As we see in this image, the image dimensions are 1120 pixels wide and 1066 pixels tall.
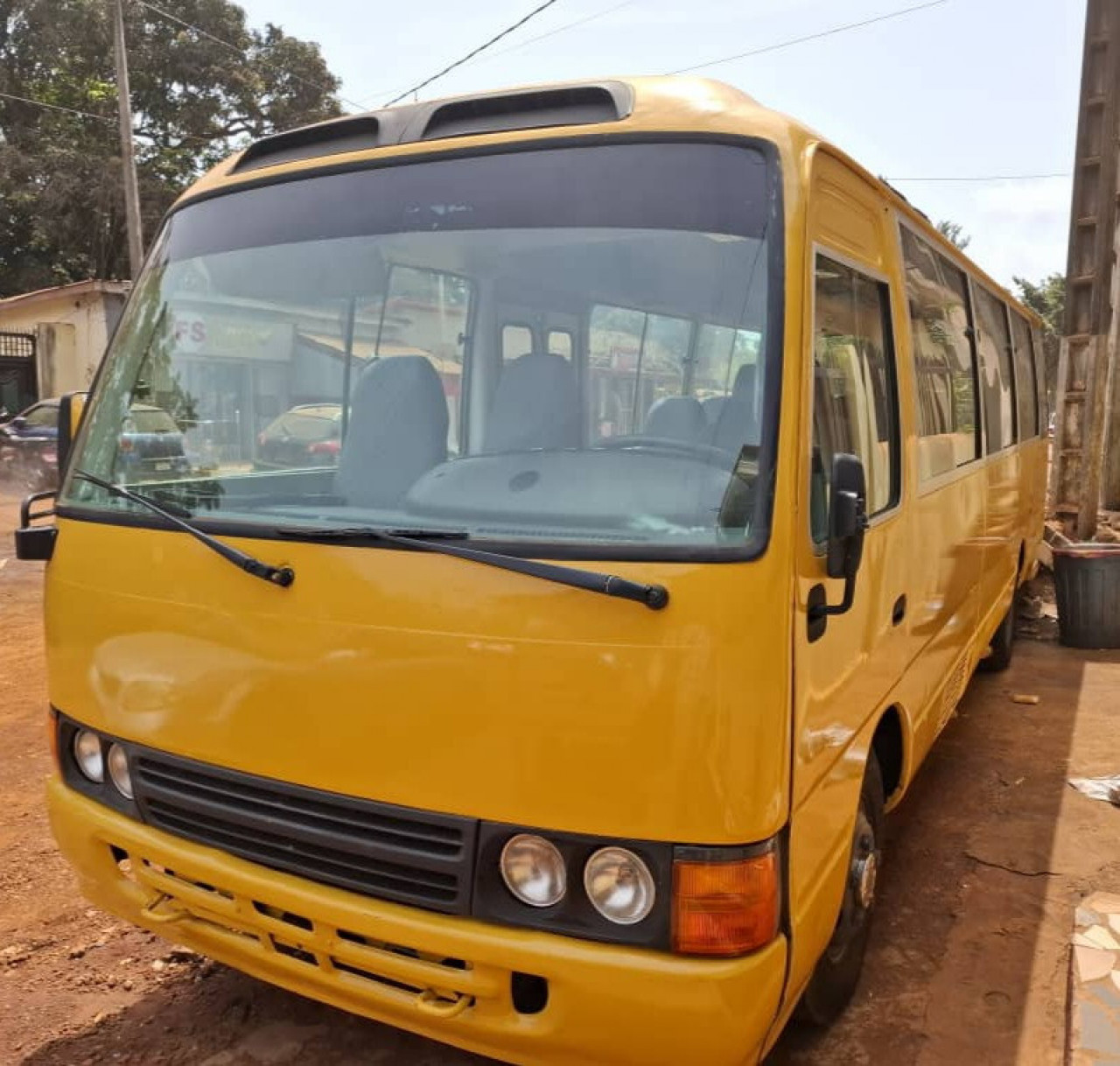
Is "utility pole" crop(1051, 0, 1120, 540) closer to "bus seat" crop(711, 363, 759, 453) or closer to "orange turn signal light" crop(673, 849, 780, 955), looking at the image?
"bus seat" crop(711, 363, 759, 453)

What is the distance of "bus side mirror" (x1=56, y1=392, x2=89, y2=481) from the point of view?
3.05 meters

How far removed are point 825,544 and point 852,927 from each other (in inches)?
52.9

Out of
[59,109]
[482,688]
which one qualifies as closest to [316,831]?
[482,688]

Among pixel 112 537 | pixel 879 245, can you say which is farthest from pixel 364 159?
pixel 879 245

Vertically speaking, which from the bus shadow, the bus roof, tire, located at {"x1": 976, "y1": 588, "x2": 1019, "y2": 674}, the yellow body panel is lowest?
the bus shadow

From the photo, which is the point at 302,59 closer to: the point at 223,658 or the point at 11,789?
the point at 11,789

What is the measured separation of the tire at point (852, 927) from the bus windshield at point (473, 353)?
1.29 metres

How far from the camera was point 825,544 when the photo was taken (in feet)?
7.50

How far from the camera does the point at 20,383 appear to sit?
24.3 metres

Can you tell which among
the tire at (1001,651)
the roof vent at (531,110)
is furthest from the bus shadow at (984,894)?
the roof vent at (531,110)

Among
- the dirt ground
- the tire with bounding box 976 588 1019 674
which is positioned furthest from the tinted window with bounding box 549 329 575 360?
the tire with bounding box 976 588 1019 674

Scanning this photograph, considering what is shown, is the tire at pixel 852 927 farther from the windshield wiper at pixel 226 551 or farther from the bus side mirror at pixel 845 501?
the windshield wiper at pixel 226 551

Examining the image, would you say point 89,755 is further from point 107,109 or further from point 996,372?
point 107,109

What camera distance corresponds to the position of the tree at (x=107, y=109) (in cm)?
2806
